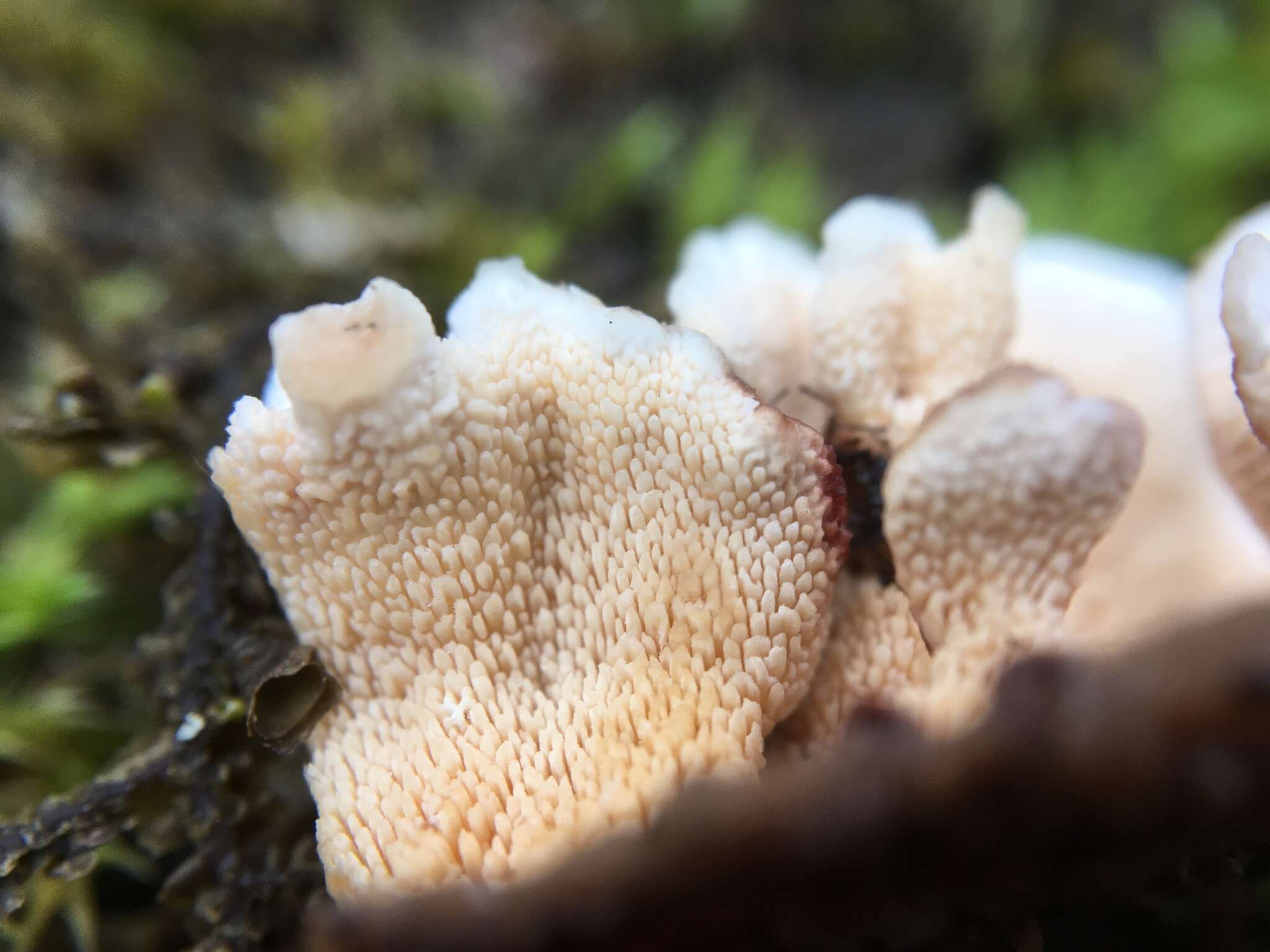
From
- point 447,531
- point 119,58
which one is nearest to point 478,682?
point 447,531

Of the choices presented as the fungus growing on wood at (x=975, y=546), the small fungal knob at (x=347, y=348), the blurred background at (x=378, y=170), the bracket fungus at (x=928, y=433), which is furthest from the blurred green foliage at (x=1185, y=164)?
the small fungal knob at (x=347, y=348)

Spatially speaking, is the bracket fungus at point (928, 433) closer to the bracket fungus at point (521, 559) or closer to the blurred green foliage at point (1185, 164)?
the bracket fungus at point (521, 559)

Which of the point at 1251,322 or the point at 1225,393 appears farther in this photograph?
the point at 1225,393

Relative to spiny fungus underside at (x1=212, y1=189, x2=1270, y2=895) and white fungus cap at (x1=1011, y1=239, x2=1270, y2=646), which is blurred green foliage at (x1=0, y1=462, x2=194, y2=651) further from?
white fungus cap at (x1=1011, y1=239, x2=1270, y2=646)

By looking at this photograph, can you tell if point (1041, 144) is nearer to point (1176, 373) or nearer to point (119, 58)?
point (1176, 373)

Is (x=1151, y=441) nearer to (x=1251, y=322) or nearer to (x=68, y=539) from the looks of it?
(x=1251, y=322)

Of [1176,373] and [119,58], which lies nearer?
[1176,373]

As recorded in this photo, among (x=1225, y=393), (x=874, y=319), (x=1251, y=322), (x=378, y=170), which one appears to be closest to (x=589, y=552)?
(x=874, y=319)
